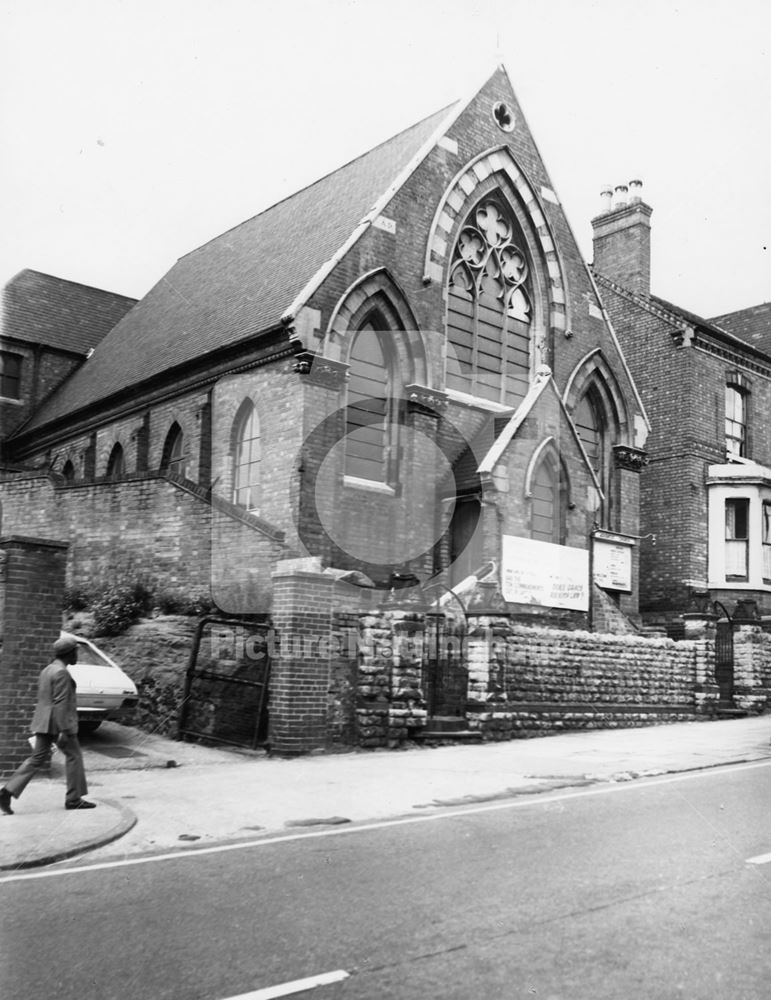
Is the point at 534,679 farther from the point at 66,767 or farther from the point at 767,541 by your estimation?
the point at 767,541

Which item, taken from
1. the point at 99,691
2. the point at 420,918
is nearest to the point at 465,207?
the point at 99,691

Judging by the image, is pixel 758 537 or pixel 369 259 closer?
pixel 369 259

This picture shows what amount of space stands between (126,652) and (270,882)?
378 inches

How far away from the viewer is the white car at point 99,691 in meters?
13.8

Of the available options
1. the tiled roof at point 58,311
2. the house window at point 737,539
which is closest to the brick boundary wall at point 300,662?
the house window at point 737,539

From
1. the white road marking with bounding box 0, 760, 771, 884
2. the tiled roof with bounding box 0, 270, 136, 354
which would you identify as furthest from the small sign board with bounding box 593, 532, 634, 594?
the tiled roof with bounding box 0, 270, 136, 354

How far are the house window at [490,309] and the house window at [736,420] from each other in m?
8.10

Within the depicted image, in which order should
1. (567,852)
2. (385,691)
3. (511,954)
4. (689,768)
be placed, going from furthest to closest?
(385,691) < (689,768) < (567,852) < (511,954)

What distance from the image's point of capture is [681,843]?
8336 millimetres

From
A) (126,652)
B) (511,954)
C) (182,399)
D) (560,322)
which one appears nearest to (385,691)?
(126,652)

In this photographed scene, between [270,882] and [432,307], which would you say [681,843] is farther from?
[432,307]

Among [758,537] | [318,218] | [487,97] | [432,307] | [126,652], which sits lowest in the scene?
[126,652]

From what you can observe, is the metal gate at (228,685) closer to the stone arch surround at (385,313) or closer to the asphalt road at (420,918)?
the asphalt road at (420,918)

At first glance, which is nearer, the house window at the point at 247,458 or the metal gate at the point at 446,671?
the metal gate at the point at 446,671
